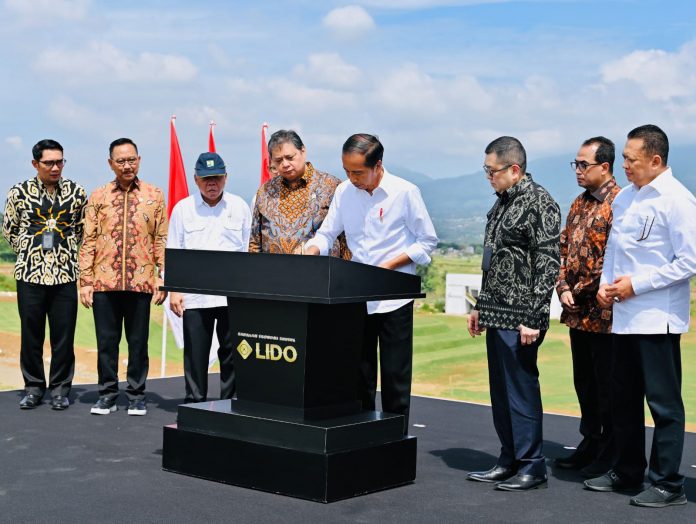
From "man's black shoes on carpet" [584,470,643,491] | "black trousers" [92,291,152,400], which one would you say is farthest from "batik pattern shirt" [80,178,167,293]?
"man's black shoes on carpet" [584,470,643,491]

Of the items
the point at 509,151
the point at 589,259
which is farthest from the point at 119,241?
the point at 589,259

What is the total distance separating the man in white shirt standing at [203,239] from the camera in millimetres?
5520

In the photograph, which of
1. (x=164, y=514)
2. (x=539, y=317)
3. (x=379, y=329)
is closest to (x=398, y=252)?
(x=379, y=329)

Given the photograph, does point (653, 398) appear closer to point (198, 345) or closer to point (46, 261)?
point (198, 345)

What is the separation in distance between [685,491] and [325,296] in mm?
1925

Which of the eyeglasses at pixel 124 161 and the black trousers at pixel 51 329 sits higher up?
the eyeglasses at pixel 124 161

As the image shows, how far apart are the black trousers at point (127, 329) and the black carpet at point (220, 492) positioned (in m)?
0.49

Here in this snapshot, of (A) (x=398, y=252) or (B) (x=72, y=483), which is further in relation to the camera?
(A) (x=398, y=252)

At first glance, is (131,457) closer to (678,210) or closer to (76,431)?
(76,431)

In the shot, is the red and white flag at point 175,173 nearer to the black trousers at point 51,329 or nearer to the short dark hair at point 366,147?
the black trousers at point 51,329

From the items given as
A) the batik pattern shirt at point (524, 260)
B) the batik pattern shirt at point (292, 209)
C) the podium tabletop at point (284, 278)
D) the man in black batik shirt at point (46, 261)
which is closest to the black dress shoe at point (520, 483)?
the batik pattern shirt at point (524, 260)

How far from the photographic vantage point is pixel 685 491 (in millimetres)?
4219

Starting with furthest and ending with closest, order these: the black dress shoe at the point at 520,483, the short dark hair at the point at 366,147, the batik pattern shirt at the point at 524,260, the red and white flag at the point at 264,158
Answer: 1. the red and white flag at the point at 264,158
2. the short dark hair at the point at 366,147
3. the black dress shoe at the point at 520,483
4. the batik pattern shirt at the point at 524,260

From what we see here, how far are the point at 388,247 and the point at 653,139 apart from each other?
1.31 metres
